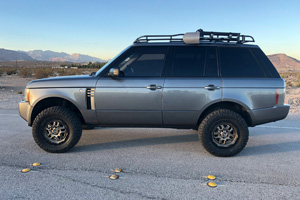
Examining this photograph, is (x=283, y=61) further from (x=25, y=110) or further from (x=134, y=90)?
(x=25, y=110)

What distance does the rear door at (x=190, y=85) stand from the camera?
3979 mm

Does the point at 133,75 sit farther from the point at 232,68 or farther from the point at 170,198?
the point at 170,198

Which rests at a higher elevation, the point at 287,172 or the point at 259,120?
the point at 259,120

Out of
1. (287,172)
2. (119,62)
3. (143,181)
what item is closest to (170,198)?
(143,181)

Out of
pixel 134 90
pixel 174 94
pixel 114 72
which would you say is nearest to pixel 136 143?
pixel 134 90

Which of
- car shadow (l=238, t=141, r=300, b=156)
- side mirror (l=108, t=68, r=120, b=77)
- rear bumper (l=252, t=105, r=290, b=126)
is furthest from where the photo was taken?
car shadow (l=238, t=141, r=300, b=156)

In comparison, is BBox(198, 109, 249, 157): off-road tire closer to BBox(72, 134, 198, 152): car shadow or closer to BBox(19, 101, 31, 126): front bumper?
BBox(72, 134, 198, 152): car shadow

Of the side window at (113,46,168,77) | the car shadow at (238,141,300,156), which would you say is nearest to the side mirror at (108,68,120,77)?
the side window at (113,46,168,77)

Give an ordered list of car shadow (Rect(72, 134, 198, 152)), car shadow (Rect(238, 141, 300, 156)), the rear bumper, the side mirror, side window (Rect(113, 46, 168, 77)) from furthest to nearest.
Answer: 1. car shadow (Rect(72, 134, 198, 152))
2. car shadow (Rect(238, 141, 300, 156))
3. side window (Rect(113, 46, 168, 77))
4. the rear bumper
5. the side mirror

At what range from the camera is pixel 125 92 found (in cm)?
403

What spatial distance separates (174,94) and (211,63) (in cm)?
91

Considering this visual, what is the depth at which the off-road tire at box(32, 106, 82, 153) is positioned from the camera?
4062 mm

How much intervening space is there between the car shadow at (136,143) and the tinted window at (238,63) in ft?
5.66

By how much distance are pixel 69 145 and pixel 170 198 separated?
2.25 m
